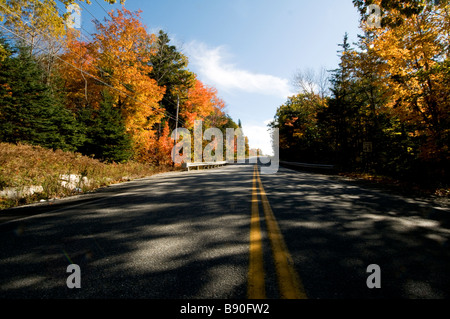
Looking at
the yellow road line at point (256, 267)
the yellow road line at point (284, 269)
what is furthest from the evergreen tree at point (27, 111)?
the yellow road line at point (284, 269)

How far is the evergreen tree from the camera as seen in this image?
42.2 ft

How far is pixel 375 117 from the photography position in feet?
52.1

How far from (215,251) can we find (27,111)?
17427 millimetres

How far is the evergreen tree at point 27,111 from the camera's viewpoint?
42.2ft

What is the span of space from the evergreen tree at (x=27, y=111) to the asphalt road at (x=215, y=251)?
39.4ft

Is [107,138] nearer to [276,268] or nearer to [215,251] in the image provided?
[215,251]

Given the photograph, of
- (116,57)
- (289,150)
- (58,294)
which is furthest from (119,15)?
(289,150)

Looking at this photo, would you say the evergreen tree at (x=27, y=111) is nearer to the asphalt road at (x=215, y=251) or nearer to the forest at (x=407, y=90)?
the asphalt road at (x=215, y=251)

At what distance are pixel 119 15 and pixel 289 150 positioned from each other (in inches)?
1549

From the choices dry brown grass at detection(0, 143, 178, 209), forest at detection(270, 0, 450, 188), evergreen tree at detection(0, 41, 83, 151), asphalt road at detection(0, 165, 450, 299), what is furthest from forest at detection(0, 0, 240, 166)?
forest at detection(270, 0, 450, 188)

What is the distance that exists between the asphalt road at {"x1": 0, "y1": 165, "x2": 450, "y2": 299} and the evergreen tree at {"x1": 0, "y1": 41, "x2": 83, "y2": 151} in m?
12.0

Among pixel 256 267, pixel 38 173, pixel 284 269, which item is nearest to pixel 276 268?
pixel 284 269

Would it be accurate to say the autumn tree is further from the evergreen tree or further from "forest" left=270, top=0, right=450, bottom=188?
the evergreen tree
